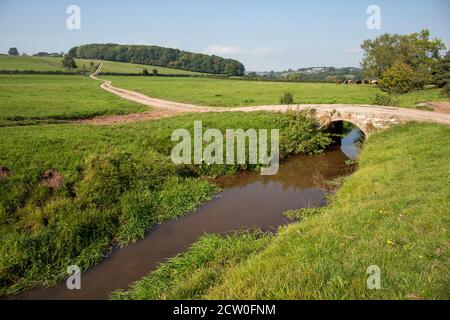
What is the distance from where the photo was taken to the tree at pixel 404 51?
205ft

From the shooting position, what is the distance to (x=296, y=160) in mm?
21922

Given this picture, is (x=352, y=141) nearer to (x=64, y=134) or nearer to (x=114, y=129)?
(x=114, y=129)

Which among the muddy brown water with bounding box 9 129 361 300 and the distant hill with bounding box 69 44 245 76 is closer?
the muddy brown water with bounding box 9 129 361 300

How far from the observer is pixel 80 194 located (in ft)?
43.1

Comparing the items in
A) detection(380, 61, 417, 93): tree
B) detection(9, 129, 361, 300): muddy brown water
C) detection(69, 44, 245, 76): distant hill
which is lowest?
detection(9, 129, 361, 300): muddy brown water

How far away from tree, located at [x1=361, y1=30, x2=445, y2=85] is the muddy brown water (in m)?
52.4

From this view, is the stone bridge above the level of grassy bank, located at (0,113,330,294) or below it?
above

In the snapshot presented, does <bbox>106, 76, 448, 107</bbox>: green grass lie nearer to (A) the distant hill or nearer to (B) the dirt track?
(B) the dirt track

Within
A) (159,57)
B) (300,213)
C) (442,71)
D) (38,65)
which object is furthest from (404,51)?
(159,57)

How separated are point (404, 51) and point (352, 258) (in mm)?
69882

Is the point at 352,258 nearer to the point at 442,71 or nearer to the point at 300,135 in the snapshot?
the point at 300,135

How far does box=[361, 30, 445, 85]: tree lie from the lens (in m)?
62.5

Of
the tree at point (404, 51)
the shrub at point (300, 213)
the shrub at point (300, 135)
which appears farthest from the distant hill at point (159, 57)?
the shrub at point (300, 213)

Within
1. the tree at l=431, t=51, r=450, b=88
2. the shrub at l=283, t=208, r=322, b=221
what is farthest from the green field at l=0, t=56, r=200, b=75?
the shrub at l=283, t=208, r=322, b=221
